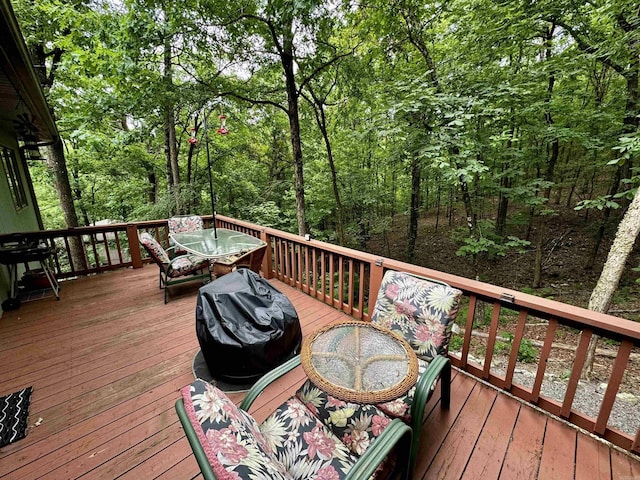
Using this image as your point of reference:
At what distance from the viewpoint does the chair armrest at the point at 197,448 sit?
605 mm

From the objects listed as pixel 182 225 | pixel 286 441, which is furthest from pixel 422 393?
pixel 182 225

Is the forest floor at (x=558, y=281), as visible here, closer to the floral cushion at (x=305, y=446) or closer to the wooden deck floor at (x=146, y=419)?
the wooden deck floor at (x=146, y=419)

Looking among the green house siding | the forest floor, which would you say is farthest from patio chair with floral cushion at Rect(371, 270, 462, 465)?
the green house siding

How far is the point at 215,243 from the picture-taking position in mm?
3508

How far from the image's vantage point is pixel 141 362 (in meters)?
2.33

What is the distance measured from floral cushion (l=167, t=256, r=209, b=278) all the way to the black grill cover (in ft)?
5.57

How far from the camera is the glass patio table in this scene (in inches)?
45.4

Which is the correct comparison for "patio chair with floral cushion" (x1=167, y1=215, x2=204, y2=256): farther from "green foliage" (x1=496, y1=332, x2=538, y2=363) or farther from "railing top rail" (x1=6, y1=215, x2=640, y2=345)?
"green foliage" (x1=496, y1=332, x2=538, y2=363)

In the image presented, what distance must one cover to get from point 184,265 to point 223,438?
130 inches

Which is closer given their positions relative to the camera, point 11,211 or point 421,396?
point 421,396

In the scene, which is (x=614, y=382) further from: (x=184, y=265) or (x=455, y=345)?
(x=184, y=265)

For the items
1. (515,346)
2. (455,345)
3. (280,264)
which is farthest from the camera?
(455,345)

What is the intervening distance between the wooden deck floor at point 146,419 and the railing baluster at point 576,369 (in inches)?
4.5

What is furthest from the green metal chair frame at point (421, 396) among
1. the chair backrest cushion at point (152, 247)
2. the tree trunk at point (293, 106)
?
the tree trunk at point (293, 106)
